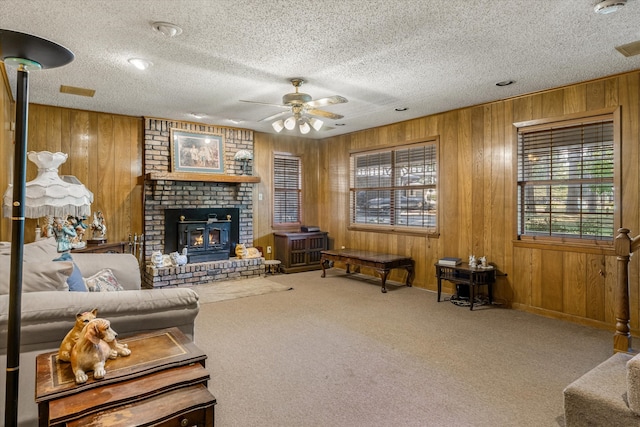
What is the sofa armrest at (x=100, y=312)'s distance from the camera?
173cm

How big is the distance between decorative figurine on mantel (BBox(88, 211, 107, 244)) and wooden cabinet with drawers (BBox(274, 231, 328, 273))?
285 cm

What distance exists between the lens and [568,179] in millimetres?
4145

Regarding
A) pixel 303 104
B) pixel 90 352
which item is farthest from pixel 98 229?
pixel 90 352

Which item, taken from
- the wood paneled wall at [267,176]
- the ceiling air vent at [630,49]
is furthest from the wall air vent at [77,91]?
the ceiling air vent at [630,49]

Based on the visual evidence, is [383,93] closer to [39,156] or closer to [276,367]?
[276,367]

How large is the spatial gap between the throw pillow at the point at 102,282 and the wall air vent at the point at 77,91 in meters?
2.42

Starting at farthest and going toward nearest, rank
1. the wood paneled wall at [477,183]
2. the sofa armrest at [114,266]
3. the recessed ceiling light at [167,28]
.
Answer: the wood paneled wall at [477,183]
the sofa armrest at [114,266]
the recessed ceiling light at [167,28]

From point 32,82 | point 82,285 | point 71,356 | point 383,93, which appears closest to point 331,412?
point 71,356

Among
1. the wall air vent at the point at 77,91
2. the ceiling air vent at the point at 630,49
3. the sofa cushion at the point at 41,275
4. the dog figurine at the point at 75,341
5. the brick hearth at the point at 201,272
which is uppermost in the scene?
the wall air vent at the point at 77,91

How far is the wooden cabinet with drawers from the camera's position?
265 inches

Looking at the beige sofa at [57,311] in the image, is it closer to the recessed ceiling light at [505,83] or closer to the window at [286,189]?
Answer: the recessed ceiling light at [505,83]

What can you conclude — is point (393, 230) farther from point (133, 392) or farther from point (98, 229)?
point (133, 392)

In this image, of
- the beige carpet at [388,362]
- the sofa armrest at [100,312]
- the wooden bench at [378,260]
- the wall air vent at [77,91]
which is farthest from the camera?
the wooden bench at [378,260]

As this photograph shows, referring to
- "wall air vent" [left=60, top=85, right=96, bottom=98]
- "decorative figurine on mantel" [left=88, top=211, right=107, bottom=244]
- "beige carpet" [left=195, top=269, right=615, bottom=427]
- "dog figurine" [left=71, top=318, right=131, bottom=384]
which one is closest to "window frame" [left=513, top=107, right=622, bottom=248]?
"beige carpet" [left=195, top=269, right=615, bottom=427]
